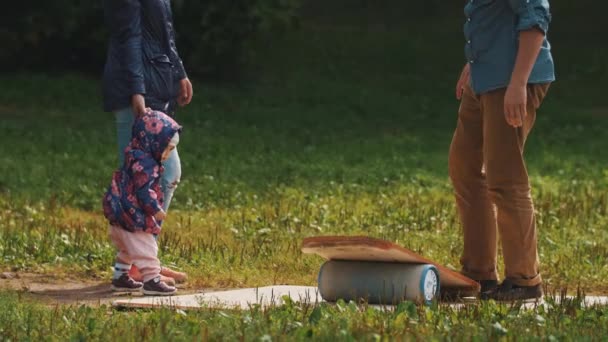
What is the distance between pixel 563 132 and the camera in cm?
2212

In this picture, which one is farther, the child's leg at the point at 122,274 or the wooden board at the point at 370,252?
the child's leg at the point at 122,274

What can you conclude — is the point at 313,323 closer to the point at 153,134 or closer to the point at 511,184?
the point at 511,184

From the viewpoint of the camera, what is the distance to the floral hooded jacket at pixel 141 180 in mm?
7961

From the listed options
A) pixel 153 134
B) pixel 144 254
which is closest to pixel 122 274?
pixel 144 254

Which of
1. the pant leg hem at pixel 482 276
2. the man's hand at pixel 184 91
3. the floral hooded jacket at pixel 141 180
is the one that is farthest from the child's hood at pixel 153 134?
the pant leg hem at pixel 482 276

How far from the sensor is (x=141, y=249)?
805 cm

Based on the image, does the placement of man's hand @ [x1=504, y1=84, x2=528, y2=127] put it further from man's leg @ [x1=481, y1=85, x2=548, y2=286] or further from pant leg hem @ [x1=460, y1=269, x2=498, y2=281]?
pant leg hem @ [x1=460, y1=269, x2=498, y2=281]

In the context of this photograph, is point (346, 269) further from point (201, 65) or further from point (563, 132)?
point (201, 65)

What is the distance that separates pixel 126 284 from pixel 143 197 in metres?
0.58

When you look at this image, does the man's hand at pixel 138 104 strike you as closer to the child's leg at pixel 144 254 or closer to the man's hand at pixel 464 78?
the child's leg at pixel 144 254

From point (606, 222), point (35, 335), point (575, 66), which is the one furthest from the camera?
point (575, 66)

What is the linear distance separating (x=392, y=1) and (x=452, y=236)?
2327 cm

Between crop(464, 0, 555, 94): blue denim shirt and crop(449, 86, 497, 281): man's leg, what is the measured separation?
0.23 m

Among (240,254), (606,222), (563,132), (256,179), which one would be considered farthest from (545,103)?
→ (240,254)
